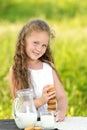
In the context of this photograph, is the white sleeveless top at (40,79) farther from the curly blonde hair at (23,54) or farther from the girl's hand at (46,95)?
the girl's hand at (46,95)

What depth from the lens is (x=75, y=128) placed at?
9.82 feet

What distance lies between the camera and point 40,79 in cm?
335

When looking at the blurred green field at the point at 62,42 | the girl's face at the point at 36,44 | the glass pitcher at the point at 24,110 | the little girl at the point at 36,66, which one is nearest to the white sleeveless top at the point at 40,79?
the little girl at the point at 36,66

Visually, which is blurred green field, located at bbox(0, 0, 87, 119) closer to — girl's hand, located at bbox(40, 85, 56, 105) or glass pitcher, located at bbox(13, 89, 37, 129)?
girl's hand, located at bbox(40, 85, 56, 105)

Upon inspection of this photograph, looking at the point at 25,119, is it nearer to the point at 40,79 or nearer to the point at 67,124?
the point at 67,124

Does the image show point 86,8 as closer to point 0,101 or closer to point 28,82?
point 0,101

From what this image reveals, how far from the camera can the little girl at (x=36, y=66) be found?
3.23 m

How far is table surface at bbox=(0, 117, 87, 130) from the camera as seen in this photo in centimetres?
298

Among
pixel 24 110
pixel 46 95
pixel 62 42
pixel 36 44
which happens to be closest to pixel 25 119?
pixel 24 110

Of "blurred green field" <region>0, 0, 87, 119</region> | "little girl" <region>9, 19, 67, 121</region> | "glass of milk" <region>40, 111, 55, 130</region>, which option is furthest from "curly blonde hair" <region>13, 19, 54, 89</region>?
"blurred green field" <region>0, 0, 87, 119</region>

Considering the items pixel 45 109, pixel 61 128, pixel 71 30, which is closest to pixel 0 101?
pixel 45 109

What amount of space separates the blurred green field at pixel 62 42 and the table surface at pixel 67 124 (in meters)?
0.86

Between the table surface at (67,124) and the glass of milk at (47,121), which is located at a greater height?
the glass of milk at (47,121)

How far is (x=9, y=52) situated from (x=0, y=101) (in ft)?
5.48
